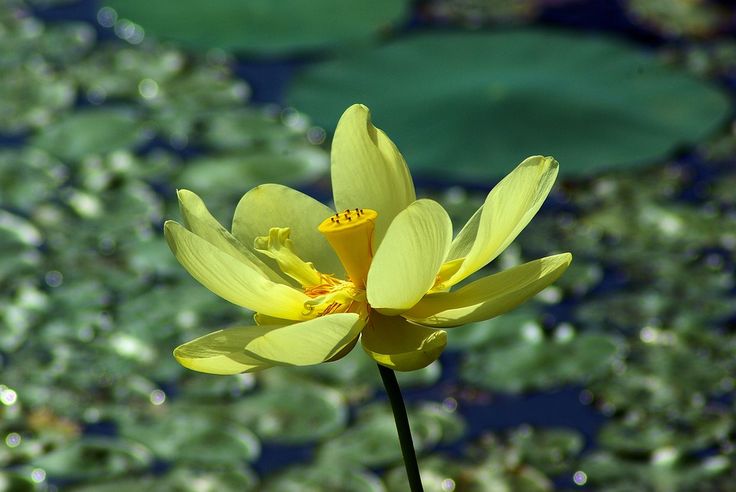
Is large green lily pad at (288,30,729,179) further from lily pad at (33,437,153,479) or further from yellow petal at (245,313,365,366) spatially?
yellow petal at (245,313,365,366)

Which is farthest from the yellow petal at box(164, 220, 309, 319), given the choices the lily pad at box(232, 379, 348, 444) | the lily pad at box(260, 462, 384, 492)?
the lily pad at box(232, 379, 348, 444)

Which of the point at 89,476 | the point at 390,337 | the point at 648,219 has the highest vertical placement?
the point at 390,337

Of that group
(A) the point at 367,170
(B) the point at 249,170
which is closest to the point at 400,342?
(A) the point at 367,170

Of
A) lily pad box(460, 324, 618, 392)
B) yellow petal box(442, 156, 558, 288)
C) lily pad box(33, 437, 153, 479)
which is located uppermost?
yellow petal box(442, 156, 558, 288)

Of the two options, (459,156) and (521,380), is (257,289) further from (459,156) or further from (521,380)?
(459,156)

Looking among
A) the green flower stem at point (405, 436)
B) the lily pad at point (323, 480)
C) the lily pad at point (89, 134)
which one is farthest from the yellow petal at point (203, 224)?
the lily pad at point (89, 134)

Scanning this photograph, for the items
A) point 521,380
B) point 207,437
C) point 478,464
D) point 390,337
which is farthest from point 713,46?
point 390,337
